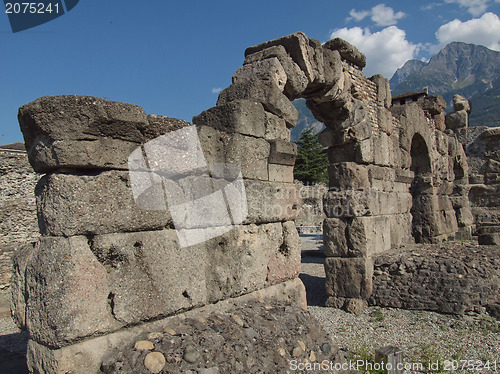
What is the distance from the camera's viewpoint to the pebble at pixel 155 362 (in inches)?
97.5

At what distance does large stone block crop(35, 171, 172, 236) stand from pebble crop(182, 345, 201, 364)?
38.3 inches

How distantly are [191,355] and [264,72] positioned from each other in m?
3.38

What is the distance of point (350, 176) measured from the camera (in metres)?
7.15

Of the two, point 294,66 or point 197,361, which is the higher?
point 294,66

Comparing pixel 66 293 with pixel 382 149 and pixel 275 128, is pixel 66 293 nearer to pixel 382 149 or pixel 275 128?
pixel 275 128

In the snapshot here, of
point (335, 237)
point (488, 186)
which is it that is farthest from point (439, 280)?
point (488, 186)

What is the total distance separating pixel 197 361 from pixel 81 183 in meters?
1.49

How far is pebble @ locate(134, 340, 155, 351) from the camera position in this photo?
263 cm

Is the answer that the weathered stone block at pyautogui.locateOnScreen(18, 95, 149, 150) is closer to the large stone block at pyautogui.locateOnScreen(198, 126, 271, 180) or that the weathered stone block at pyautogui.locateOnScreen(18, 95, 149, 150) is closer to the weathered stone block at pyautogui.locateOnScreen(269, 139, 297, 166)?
the large stone block at pyautogui.locateOnScreen(198, 126, 271, 180)

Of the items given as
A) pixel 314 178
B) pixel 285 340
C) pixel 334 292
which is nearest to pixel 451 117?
pixel 334 292

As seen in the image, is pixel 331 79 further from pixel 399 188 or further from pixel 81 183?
pixel 81 183

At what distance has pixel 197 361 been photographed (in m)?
2.66

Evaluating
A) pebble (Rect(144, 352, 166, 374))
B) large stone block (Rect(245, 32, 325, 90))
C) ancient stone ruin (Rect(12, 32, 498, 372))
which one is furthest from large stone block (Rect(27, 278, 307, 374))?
large stone block (Rect(245, 32, 325, 90))

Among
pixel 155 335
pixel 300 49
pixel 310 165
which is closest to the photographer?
pixel 155 335
